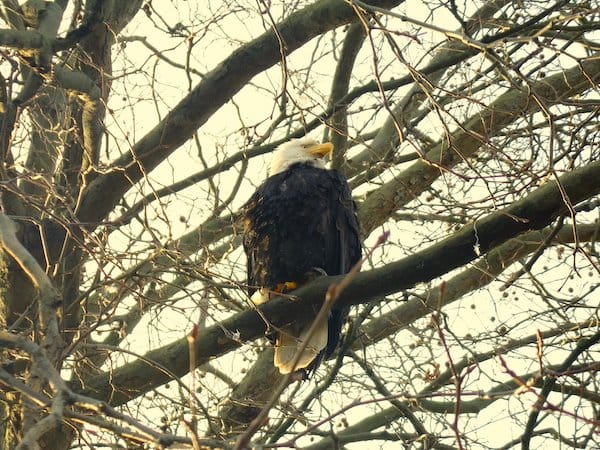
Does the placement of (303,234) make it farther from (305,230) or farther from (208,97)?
(208,97)

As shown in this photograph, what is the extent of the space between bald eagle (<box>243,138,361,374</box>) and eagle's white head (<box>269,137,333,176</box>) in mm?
291

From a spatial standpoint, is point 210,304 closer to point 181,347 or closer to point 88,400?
point 181,347

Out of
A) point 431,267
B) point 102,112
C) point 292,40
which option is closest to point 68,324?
point 102,112

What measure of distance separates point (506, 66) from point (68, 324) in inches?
100

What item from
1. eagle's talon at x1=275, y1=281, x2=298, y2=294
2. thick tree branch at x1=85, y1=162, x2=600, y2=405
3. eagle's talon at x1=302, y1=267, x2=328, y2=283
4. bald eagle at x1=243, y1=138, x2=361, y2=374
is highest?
bald eagle at x1=243, y1=138, x2=361, y2=374

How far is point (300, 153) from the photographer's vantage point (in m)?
5.81

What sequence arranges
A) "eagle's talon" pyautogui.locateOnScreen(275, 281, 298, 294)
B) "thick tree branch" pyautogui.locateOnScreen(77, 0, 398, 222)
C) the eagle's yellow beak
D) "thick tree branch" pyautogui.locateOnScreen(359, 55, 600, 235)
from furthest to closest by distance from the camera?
the eagle's yellow beak, "eagle's talon" pyautogui.locateOnScreen(275, 281, 298, 294), "thick tree branch" pyautogui.locateOnScreen(359, 55, 600, 235), "thick tree branch" pyautogui.locateOnScreen(77, 0, 398, 222)

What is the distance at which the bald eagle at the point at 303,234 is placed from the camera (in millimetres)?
5270

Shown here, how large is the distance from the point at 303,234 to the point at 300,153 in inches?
27.2

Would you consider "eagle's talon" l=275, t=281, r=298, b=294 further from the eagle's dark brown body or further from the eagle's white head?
the eagle's white head

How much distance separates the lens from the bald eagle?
17.3 ft


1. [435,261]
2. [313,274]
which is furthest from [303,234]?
[435,261]

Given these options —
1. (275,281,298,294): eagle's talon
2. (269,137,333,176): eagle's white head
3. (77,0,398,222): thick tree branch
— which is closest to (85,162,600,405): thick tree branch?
(77,0,398,222): thick tree branch

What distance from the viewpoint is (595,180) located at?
339 centimetres
